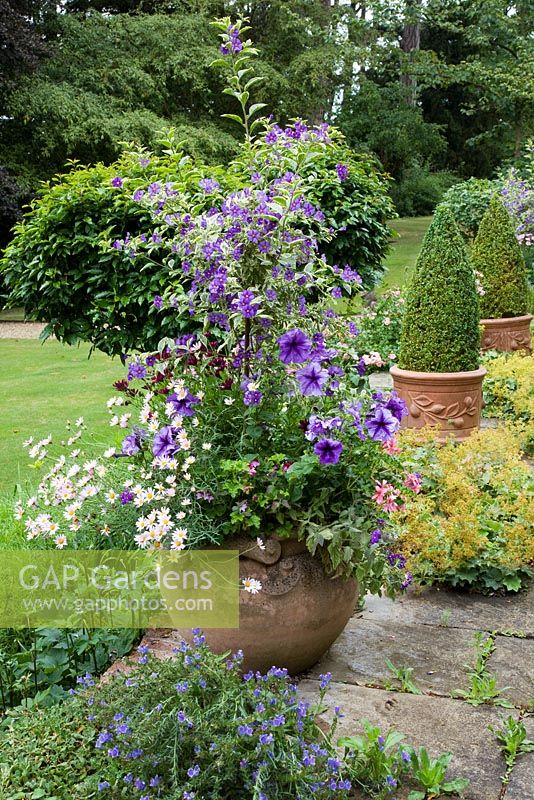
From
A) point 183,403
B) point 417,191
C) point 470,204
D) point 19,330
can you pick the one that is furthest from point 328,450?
point 417,191

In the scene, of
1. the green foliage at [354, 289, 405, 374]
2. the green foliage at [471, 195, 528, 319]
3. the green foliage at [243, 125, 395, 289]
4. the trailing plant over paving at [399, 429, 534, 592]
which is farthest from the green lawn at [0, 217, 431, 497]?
the trailing plant over paving at [399, 429, 534, 592]

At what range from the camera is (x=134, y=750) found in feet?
5.73

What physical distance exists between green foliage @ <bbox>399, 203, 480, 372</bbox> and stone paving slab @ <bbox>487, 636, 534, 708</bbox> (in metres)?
2.48

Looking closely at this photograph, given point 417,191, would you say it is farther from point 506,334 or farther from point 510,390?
point 510,390

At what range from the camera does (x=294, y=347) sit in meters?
2.27

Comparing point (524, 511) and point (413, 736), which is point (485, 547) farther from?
point (413, 736)

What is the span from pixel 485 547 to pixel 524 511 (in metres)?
0.29

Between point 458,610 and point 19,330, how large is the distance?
1124 centimetres

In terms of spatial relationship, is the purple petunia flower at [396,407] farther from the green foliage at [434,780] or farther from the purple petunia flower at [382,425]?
the green foliage at [434,780]

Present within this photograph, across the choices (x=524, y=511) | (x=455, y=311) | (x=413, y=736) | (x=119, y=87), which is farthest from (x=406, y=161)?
(x=413, y=736)

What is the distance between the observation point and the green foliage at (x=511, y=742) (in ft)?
6.48

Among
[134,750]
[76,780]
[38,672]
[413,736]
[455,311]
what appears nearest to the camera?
[134,750]

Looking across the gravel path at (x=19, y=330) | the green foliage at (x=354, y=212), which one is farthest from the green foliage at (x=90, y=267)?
the gravel path at (x=19, y=330)

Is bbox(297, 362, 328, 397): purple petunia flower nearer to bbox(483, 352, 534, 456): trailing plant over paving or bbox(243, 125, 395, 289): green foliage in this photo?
bbox(243, 125, 395, 289): green foliage
